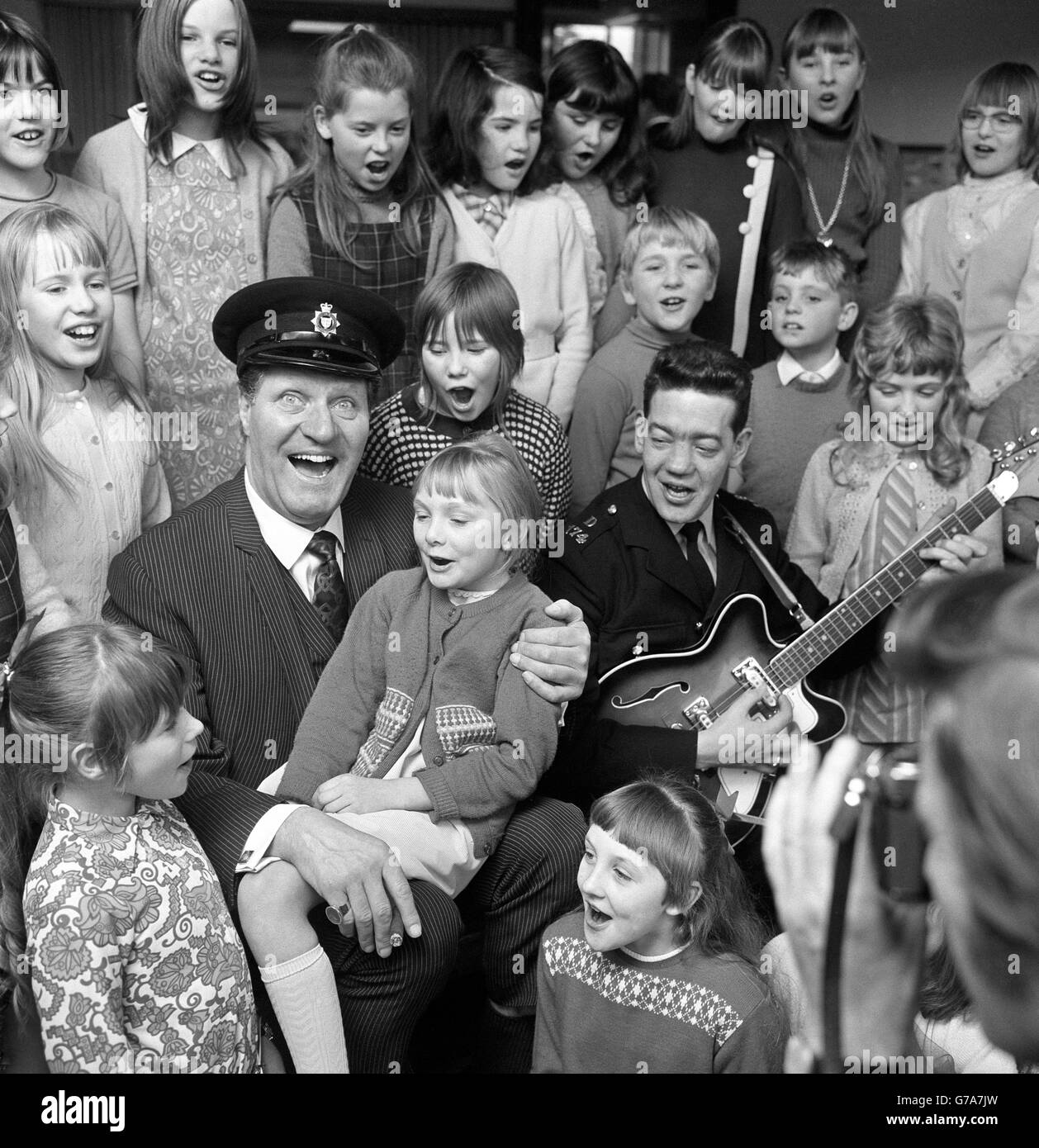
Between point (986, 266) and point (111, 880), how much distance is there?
290 cm

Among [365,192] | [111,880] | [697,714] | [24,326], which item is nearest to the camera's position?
[111,880]

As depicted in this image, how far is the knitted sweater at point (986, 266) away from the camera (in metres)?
3.95

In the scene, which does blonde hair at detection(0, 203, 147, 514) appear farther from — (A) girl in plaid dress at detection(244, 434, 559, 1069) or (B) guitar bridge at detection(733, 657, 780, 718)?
(B) guitar bridge at detection(733, 657, 780, 718)

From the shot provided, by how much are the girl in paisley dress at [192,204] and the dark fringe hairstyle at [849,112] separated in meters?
1.52

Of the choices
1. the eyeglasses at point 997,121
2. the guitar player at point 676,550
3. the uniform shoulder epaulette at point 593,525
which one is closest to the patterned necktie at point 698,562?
the guitar player at point 676,550

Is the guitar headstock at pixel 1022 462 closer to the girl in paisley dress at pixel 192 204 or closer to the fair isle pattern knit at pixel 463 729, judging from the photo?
the fair isle pattern knit at pixel 463 729

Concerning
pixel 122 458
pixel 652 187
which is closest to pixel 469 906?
pixel 122 458

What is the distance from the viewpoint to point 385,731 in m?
2.86

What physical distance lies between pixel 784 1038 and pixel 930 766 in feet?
4.59

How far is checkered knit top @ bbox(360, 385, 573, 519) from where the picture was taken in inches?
136

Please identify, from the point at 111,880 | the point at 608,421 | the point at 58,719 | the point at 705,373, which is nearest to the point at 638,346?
the point at 608,421

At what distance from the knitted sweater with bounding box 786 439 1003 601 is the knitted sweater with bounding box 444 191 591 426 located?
69 cm

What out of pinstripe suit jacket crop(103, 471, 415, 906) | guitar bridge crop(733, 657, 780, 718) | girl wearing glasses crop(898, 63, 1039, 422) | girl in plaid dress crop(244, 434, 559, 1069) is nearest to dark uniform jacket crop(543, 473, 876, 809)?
guitar bridge crop(733, 657, 780, 718)

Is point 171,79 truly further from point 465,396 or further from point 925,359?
point 925,359
